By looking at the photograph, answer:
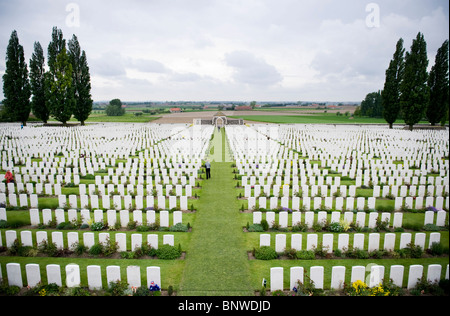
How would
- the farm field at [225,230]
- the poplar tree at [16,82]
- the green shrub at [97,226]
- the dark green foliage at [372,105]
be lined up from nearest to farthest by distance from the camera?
the farm field at [225,230]
the green shrub at [97,226]
the poplar tree at [16,82]
the dark green foliage at [372,105]

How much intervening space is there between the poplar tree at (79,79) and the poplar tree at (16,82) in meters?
7.42

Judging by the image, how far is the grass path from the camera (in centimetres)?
720

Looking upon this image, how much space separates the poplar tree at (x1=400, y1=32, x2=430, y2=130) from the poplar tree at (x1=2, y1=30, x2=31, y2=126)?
62417mm

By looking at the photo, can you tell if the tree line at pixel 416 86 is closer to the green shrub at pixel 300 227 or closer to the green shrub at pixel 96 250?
the green shrub at pixel 300 227

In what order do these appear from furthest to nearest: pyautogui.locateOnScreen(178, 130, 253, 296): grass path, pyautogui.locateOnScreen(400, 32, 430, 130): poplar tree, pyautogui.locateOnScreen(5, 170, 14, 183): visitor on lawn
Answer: pyautogui.locateOnScreen(400, 32, 430, 130): poplar tree
pyautogui.locateOnScreen(5, 170, 14, 183): visitor on lawn
pyautogui.locateOnScreen(178, 130, 253, 296): grass path

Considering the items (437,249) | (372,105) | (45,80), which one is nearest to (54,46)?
(45,80)

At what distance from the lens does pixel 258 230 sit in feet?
34.9

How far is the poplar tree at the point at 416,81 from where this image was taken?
145 feet

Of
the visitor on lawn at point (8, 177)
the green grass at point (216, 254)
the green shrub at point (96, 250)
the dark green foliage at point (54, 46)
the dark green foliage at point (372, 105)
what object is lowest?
the green grass at point (216, 254)

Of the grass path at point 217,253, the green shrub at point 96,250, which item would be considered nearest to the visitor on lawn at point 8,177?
the green shrub at point 96,250

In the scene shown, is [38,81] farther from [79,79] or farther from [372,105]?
[372,105]

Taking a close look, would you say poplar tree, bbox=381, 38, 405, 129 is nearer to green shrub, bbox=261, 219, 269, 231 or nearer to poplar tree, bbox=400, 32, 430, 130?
poplar tree, bbox=400, 32, 430, 130

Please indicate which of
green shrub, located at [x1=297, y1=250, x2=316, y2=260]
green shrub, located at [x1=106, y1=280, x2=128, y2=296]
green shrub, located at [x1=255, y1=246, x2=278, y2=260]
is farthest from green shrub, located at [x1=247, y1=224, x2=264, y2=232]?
green shrub, located at [x1=106, y1=280, x2=128, y2=296]
